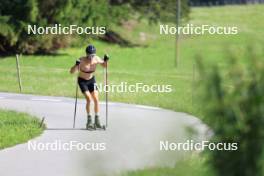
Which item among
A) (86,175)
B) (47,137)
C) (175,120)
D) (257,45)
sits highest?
(257,45)

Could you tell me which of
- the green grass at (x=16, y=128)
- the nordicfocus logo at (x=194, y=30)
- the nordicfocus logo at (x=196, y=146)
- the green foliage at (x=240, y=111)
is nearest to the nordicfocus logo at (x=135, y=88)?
the green grass at (x=16, y=128)

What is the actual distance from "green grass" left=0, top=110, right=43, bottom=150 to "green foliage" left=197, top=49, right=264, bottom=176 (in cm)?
877

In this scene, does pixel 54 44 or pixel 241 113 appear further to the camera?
pixel 54 44

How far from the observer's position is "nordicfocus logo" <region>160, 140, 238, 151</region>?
3.00 metres

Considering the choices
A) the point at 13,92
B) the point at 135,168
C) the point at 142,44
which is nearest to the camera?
the point at 135,168

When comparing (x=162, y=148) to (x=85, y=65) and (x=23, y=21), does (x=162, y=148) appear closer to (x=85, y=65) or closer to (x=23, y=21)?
(x=85, y=65)

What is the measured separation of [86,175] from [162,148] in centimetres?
42

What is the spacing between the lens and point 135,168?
7.35m

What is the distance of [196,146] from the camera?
11.2ft

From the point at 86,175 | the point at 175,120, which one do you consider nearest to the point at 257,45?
the point at 175,120

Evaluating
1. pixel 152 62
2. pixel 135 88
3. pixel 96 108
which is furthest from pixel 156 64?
pixel 96 108

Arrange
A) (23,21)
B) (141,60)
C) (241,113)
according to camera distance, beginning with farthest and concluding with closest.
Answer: (141,60), (23,21), (241,113)

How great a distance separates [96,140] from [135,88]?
10.9m

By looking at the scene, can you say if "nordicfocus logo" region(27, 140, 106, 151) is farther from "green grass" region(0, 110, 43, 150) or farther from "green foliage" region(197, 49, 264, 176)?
"green foliage" region(197, 49, 264, 176)
